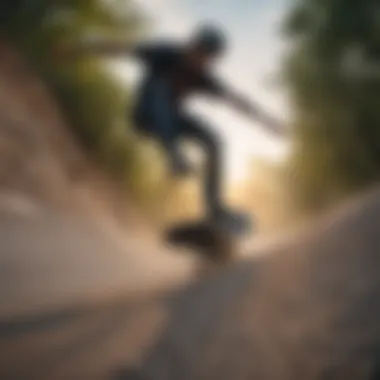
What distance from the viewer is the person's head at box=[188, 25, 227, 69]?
1711 mm

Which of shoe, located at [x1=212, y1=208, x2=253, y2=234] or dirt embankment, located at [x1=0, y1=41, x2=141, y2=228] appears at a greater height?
dirt embankment, located at [x1=0, y1=41, x2=141, y2=228]

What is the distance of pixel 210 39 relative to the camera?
1.72 meters

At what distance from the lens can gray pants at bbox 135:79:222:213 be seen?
5.51ft

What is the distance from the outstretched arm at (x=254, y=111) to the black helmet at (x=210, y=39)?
0.31ft

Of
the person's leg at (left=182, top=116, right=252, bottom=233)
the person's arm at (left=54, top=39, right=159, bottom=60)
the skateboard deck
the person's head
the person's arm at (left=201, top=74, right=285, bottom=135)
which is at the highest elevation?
the person's arm at (left=54, top=39, right=159, bottom=60)

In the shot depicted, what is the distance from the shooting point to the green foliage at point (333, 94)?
1672mm

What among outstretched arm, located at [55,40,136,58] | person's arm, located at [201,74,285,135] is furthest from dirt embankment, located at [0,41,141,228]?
person's arm, located at [201,74,285,135]

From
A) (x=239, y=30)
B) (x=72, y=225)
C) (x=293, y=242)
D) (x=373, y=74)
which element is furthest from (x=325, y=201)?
(x=72, y=225)

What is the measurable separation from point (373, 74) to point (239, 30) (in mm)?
287

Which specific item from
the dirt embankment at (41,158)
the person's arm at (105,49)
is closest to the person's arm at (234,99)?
the person's arm at (105,49)

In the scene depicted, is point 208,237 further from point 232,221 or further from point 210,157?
point 210,157

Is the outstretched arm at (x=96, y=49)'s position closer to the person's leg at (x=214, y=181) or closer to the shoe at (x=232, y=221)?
the person's leg at (x=214, y=181)

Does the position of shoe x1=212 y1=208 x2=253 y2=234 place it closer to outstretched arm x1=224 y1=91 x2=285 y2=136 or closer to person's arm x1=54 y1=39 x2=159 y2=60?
outstretched arm x1=224 y1=91 x2=285 y2=136

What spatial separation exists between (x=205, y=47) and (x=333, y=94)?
277 mm
